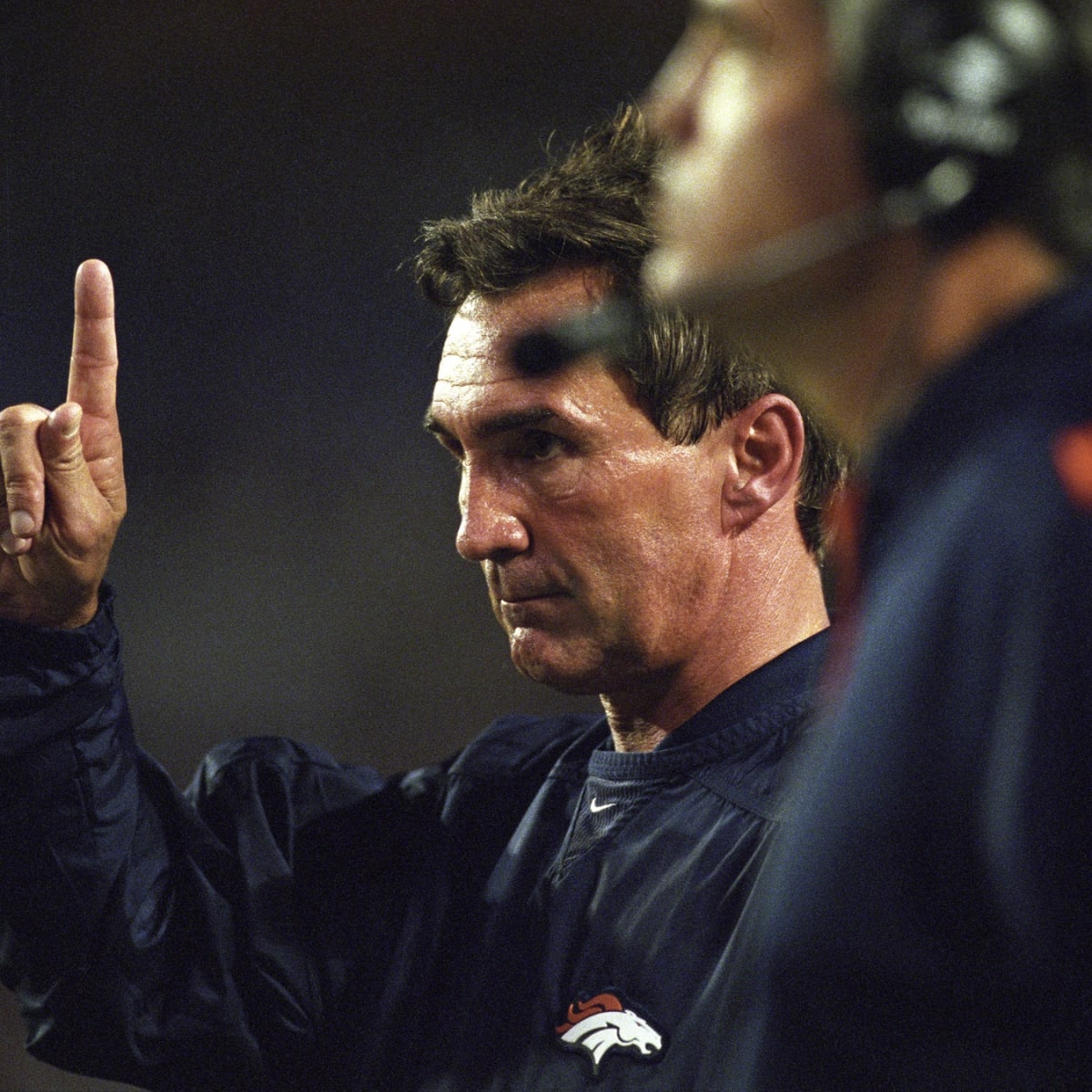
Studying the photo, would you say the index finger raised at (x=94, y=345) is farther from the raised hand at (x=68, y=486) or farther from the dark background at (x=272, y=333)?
the dark background at (x=272, y=333)

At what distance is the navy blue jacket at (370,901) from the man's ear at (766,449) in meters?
0.14

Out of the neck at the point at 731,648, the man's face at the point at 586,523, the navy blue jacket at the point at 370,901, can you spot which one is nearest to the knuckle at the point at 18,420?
the navy blue jacket at the point at 370,901

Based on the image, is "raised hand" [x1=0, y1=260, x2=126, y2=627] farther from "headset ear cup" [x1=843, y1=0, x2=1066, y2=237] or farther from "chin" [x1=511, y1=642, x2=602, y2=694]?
"headset ear cup" [x1=843, y1=0, x2=1066, y2=237]

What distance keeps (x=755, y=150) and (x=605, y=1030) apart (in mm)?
675

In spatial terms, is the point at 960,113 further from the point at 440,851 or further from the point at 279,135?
the point at 279,135

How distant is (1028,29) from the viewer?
420 millimetres

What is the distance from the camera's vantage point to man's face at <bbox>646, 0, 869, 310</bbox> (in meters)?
0.45

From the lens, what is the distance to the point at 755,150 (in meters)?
0.47

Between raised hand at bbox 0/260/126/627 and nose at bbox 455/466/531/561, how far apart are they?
0.92 ft

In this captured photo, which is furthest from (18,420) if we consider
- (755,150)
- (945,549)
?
(945,549)

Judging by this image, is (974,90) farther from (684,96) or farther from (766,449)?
(766,449)

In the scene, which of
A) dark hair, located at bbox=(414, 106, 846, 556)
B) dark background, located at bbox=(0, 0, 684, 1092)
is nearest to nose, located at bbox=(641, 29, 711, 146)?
dark hair, located at bbox=(414, 106, 846, 556)

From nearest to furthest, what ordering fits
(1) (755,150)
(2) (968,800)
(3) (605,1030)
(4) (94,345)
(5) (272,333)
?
(2) (968,800)
(1) (755,150)
(3) (605,1030)
(4) (94,345)
(5) (272,333)

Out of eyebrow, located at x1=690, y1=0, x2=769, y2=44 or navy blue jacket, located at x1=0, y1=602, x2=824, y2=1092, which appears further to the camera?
navy blue jacket, located at x1=0, y1=602, x2=824, y2=1092
